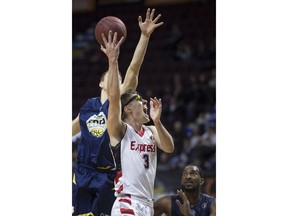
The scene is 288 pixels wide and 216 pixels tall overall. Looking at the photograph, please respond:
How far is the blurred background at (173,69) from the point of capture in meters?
5.97

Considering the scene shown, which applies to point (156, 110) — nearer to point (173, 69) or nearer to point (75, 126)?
point (75, 126)

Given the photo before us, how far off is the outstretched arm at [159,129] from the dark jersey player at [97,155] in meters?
0.51

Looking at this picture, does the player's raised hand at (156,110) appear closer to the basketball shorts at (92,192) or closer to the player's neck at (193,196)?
the basketball shorts at (92,192)

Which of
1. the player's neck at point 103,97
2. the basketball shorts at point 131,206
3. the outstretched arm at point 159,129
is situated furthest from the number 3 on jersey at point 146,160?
the player's neck at point 103,97

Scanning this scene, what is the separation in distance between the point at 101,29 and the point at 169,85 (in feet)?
8.58

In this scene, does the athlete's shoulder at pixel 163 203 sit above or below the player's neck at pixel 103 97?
below

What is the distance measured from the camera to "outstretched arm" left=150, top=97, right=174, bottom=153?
17.1ft

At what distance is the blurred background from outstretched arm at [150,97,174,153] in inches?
18.2

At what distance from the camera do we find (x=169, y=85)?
8.09 m

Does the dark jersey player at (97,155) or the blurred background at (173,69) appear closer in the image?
the dark jersey player at (97,155)

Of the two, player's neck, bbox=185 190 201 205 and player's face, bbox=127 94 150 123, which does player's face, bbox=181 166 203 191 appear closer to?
player's neck, bbox=185 190 201 205

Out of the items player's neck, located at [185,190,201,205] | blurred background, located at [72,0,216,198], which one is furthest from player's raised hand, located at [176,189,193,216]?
blurred background, located at [72,0,216,198]
